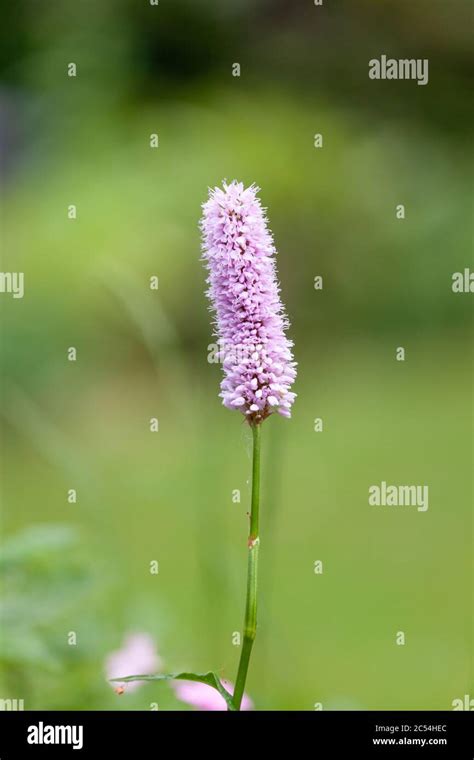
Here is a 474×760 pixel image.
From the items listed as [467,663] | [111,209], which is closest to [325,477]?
A: [467,663]

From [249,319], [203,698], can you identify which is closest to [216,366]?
[203,698]

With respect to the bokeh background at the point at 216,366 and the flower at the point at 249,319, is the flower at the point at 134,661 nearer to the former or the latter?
the bokeh background at the point at 216,366

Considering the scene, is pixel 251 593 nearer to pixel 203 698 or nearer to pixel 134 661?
pixel 203 698

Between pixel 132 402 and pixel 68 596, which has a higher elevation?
pixel 132 402

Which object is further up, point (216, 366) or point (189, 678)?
point (216, 366)
